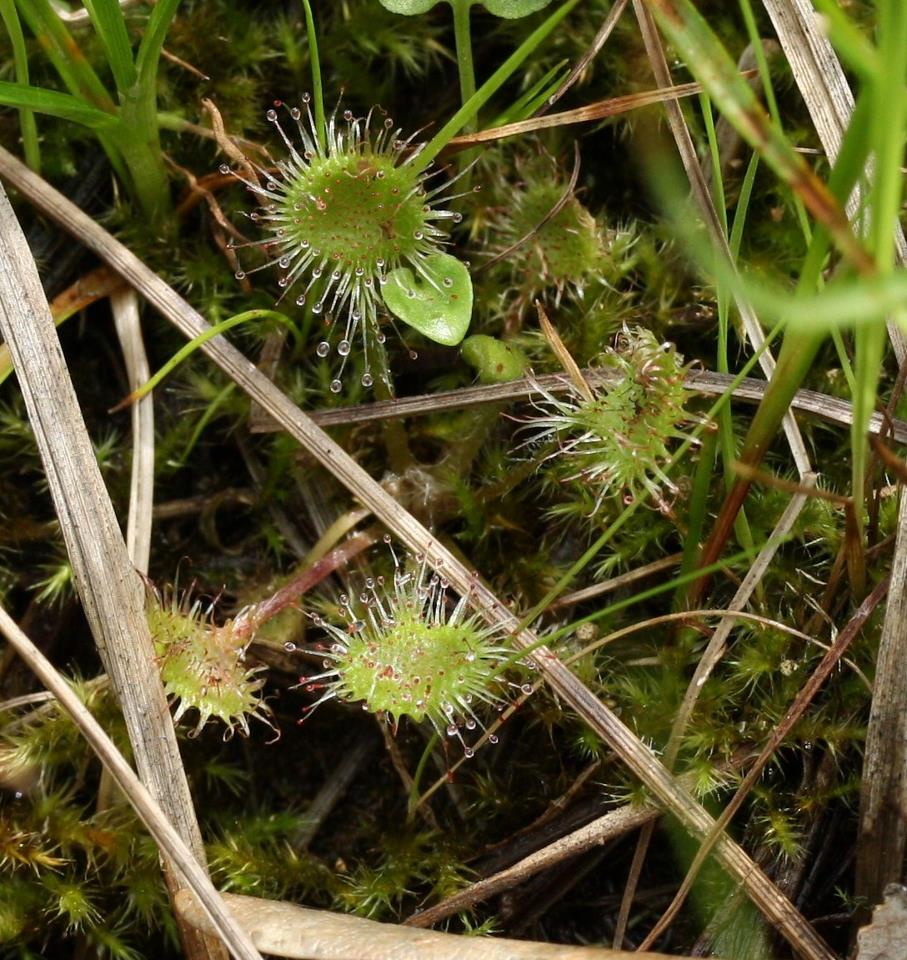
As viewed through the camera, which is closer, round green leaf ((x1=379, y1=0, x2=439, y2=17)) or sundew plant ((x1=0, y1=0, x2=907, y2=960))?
sundew plant ((x1=0, y1=0, x2=907, y2=960))

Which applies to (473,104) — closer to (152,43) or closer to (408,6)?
(408,6)

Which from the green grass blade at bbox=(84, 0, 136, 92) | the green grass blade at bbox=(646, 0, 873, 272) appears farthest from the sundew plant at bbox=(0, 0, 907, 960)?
the green grass blade at bbox=(646, 0, 873, 272)

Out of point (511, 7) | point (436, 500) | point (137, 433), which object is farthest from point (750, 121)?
point (137, 433)

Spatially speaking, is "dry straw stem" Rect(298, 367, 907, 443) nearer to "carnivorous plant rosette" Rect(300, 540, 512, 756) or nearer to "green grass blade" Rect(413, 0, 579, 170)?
"carnivorous plant rosette" Rect(300, 540, 512, 756)

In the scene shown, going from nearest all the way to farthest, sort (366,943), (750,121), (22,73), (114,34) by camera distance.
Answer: (750,121), (366,943), (114,34), (22,73)

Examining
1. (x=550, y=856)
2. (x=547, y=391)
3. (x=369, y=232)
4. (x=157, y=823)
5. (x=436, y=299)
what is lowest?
(x=550, y=856)

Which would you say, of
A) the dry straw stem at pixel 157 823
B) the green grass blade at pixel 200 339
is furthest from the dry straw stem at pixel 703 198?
the dry straw stem at pixel 157 823
